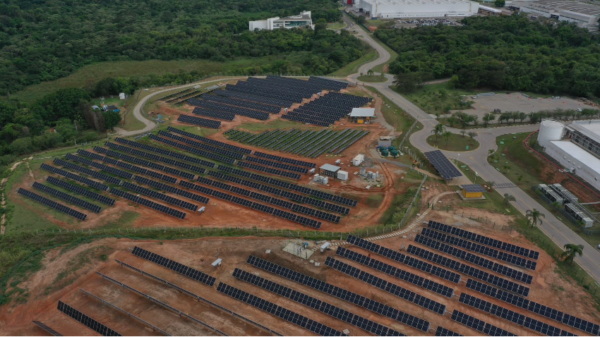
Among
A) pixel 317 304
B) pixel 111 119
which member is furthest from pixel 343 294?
pixel 111 119

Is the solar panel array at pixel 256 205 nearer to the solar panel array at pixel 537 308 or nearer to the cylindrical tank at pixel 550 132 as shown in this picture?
the solar panel array at pixel 537 308

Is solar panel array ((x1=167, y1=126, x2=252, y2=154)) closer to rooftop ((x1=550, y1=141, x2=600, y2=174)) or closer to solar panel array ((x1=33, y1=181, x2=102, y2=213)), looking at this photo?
solar panel array ((x1=33, y1=181, x2=102, y2=213))

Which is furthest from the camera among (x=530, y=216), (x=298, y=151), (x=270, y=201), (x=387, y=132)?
(x=387, y=132)

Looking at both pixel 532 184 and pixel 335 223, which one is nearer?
pixel 335 223

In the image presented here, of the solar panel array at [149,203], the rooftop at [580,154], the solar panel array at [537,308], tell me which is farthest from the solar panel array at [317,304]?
the rooftop at [580,154]

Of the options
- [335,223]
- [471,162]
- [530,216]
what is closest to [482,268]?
[530,216]

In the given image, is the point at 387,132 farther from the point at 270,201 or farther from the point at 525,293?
the point at 525,293

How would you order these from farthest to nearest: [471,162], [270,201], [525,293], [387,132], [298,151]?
1. [387,132]
2. [298,151]
3. [471,162]
4. [270,201]
5. [525,293]
